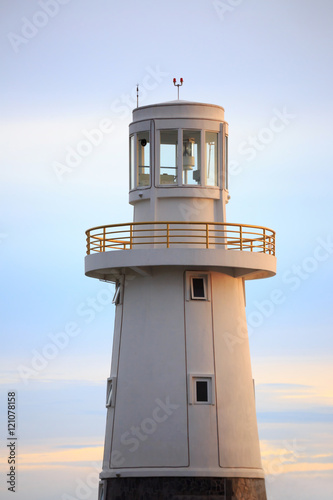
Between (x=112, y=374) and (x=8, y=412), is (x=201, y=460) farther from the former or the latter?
(x=8, y=412)

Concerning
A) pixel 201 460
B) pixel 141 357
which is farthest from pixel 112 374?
pixel 201 460

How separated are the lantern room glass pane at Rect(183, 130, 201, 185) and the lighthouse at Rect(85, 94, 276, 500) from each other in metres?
0.03

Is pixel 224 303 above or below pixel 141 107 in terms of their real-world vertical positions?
below

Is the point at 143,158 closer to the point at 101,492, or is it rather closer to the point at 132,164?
the point at 132,164

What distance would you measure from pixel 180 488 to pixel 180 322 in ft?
17.2

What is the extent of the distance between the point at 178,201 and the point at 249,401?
22.5 ft

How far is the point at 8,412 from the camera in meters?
47.8

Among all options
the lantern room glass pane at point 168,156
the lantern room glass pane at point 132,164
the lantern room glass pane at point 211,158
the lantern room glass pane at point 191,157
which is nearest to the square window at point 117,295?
the lantern room glass pane at point 132,164

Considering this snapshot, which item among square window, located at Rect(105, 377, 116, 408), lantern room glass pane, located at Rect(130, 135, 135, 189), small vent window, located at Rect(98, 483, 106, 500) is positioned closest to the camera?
small vent window, located at Rect(98, 483, 106, 500)

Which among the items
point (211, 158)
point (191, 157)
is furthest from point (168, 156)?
point (211, 158)

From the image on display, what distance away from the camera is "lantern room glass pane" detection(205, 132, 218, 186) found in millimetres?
46438

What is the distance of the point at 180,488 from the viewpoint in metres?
43.6

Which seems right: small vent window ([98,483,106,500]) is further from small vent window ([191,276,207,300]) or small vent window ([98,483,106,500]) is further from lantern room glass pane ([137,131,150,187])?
lantern room glass pane ([137,131,150,187])

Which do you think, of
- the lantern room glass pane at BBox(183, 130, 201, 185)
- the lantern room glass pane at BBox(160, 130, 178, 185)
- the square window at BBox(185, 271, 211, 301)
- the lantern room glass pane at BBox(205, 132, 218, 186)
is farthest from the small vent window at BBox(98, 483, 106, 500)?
the lantern room glass pane at BBox(205, 132, 218, 186)
